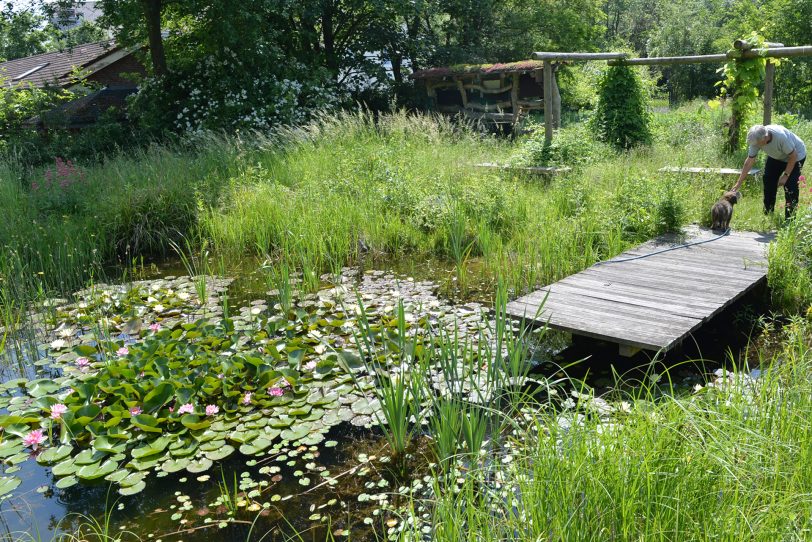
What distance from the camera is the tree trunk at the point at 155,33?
15289 millimetres

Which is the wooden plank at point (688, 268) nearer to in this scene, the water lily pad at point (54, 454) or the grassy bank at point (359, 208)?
the grassy bank at point (359, 208)

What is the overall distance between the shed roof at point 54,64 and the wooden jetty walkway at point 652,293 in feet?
67.2

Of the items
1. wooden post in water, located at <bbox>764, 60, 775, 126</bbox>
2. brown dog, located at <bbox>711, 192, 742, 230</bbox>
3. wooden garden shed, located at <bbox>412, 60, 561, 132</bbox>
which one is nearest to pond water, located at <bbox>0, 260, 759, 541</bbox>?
brown dog, located at <bbox>711, 192, 742, 230</bbox>

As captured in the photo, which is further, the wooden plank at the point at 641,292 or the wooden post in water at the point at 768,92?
the wooden post in water at the point at 768,92

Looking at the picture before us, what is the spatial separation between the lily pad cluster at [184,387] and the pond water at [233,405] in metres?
0.01

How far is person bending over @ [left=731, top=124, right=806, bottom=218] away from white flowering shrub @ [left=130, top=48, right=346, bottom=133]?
9619mm

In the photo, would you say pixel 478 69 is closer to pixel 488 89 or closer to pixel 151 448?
pixel 488 89

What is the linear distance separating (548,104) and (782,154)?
4.48 meters

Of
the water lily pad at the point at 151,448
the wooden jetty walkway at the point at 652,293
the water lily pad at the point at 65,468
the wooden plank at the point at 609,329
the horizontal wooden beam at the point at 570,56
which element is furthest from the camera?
the horizontal wooden beam at the point at 570,56

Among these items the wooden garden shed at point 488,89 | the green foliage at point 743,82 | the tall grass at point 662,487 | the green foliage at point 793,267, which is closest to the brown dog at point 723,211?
the green foliage at point 793,267

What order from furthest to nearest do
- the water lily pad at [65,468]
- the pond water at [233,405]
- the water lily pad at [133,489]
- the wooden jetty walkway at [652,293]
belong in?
the wooden jetty walkway at [652,293] < the water lily pad at [65,468] < the water lily pad at [133,489] < the pond water at [233,405]

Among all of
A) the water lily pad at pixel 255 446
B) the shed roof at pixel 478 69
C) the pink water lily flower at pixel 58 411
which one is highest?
the shed roof at pixel 478 69

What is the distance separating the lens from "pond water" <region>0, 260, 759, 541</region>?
3545 mm

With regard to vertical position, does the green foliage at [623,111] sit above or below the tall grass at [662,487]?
above
